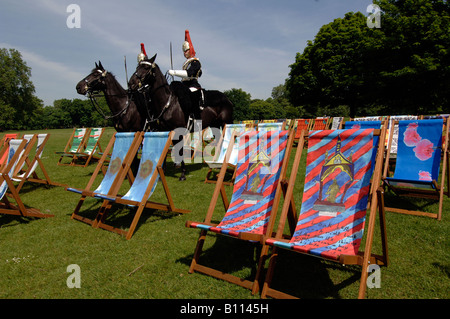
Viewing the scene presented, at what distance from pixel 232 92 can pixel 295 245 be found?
91456 mm

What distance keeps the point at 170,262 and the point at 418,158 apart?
178 inches

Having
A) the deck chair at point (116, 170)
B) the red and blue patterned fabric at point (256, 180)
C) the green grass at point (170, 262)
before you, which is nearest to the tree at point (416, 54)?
the green grass at point (170, 262)

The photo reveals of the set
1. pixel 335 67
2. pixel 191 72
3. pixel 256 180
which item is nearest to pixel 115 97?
pixel 191 72

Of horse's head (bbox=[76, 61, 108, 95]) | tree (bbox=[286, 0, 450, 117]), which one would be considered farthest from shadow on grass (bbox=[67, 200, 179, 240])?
tree (bbox=[286, 0, 450, 117])

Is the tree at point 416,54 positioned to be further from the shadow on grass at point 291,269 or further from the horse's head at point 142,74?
the shadow on grass at point 291,269

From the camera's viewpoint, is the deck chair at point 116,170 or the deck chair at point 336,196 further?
the deck chair at point 116,170

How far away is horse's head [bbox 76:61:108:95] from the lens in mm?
7469

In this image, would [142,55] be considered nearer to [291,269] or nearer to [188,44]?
[188,44]

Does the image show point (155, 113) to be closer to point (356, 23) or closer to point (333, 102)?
point (333, 102)

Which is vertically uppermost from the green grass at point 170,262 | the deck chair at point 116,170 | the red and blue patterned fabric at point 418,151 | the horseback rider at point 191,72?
the horseback rider at point 191,72

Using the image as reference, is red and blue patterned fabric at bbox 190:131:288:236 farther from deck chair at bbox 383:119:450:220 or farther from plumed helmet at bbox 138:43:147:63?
plumed helmet at bbox 138:43:147:63

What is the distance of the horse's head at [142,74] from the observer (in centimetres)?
667

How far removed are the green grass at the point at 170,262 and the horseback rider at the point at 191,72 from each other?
439cm
